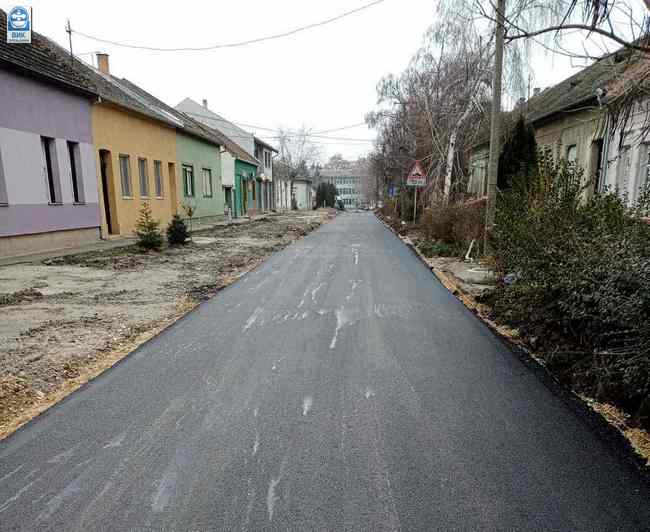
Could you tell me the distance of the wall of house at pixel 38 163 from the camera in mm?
10547

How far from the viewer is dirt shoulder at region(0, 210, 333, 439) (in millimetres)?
3844

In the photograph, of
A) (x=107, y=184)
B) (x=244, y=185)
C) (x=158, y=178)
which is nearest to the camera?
(x=107, y=184)

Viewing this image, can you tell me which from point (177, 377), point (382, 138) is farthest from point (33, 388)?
point (382, 138)

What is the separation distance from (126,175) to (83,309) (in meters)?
12.0

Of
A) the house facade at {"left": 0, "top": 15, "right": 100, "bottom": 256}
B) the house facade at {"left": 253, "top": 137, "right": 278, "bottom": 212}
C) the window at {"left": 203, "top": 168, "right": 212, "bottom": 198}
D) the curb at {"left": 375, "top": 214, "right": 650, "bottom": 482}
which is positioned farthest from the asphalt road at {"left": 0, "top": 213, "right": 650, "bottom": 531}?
the house facade at {"left": 253, "top": 137, "right": 278, "bottom": 212}

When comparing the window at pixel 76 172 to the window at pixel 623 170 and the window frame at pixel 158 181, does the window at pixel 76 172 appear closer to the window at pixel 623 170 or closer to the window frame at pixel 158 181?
the window frame at pixel 158 181

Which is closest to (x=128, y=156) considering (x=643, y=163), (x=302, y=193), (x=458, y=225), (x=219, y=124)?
(x=458, y=225)

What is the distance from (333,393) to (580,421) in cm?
181

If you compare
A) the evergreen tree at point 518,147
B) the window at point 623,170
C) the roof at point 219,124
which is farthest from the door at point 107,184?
the roof at point 219,124

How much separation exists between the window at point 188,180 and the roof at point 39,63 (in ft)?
28.0

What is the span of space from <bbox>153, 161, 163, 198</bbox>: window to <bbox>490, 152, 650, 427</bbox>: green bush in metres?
16.7

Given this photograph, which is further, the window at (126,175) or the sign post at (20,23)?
the window at (126,175)

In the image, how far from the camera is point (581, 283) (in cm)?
363

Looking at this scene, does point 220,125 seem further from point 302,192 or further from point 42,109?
point 302,192
